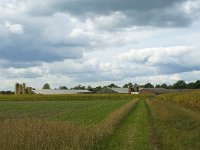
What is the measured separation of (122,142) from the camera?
62.0 ft

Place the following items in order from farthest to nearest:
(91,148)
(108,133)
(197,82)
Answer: (197,82), (108,133), (91,148)

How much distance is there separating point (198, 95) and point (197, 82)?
6173 inches

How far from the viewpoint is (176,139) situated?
1891cm

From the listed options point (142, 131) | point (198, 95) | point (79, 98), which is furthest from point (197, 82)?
point (142, 131)

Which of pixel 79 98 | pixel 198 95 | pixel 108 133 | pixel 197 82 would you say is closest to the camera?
pixel 108 133

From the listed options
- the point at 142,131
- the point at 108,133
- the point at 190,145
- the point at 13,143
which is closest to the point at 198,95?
the point at 142,131

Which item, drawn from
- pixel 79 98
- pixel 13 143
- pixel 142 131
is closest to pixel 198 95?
pixel 142 131

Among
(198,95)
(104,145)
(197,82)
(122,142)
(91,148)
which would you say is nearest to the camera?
(91,148)

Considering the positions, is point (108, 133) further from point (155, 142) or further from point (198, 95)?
point (198, 95)

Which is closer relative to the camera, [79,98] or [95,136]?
[95,136]

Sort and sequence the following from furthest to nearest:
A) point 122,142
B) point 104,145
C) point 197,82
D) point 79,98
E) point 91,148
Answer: point 197,82 → point 79,98 → point 122,142 → point 104,145 → point 91,148

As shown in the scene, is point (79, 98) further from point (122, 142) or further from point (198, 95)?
point (122, 142)

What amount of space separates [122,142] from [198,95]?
94.0 feet

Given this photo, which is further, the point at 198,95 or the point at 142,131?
the point at 198,95
